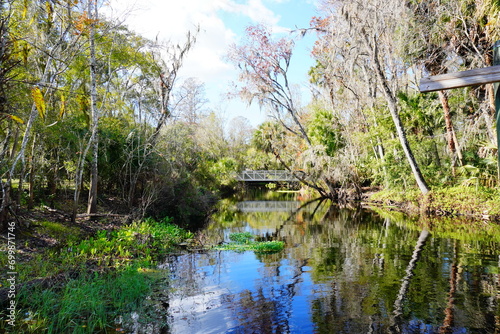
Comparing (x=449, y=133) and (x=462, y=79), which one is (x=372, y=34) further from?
(x=462, y=79)

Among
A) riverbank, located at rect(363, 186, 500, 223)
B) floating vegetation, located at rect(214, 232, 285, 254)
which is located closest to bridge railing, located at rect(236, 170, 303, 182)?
riverbank, located at rect(363, 186, 500, 223)

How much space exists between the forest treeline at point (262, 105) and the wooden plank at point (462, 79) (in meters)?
7.15

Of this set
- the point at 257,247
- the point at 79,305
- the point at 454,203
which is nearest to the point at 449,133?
the point at 454,203

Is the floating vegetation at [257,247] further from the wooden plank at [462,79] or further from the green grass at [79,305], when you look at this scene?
the wooden plank at [462,79]

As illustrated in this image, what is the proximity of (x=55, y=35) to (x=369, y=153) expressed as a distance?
18890 millimetres

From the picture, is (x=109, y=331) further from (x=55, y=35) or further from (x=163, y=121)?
(x=163, y=121)

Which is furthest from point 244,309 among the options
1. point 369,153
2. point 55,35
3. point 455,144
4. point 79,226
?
point 369,153

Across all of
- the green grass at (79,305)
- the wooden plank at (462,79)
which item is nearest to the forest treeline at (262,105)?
the green grass at (79,305)

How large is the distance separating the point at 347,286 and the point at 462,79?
436cm

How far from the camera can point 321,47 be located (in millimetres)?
19719

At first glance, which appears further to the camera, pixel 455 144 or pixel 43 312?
pixel 455 144

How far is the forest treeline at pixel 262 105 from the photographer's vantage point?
33.0 ft

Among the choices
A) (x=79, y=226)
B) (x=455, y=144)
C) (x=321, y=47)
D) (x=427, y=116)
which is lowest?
(x=79, y=226)

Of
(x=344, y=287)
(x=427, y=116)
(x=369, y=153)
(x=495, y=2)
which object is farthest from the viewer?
(x=369, y=153)
